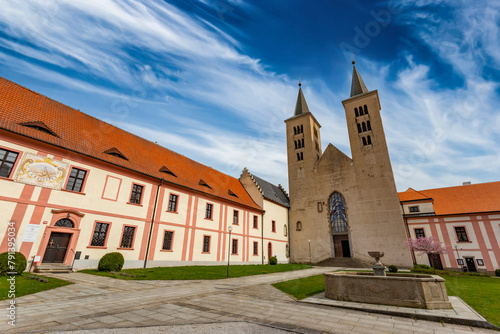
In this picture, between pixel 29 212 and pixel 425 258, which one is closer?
pixel 29 212

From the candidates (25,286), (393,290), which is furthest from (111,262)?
(393,290)

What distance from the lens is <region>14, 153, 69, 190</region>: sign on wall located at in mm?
13020

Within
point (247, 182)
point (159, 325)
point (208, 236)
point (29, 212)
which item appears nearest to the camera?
point (159, 325)

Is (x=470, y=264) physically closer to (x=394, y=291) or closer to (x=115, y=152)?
(x=394, y=291)

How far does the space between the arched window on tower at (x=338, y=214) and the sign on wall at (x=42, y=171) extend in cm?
3010

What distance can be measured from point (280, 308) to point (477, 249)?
30.7 m

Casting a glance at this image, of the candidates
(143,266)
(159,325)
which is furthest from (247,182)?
(159,325)

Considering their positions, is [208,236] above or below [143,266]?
above

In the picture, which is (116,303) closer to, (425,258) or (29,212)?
(29,212)

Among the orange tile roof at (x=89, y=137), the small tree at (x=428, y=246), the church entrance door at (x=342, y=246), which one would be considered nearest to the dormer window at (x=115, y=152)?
the orange tile roof at (x=89, y=137)

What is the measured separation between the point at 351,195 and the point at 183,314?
29633 millimetres

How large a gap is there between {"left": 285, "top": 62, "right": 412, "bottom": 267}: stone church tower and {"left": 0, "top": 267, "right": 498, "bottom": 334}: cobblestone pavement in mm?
24508

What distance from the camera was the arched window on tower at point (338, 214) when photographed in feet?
102

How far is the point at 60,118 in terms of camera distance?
16609 mm
